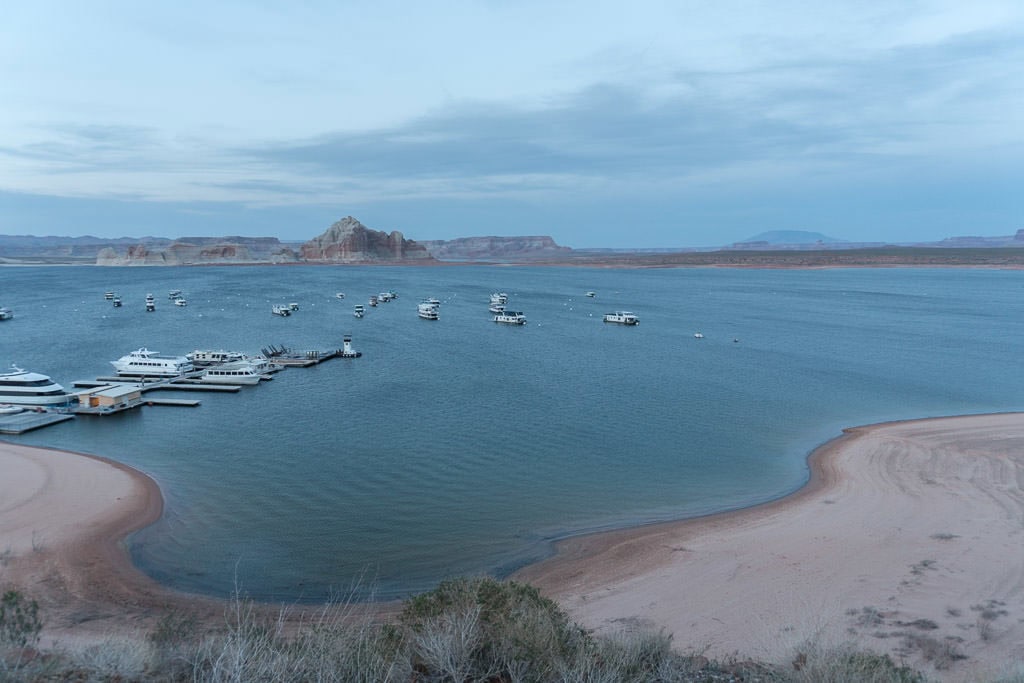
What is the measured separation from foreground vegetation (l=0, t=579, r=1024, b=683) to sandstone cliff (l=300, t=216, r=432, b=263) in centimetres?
17002

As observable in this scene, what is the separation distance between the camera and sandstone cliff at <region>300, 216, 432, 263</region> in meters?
174

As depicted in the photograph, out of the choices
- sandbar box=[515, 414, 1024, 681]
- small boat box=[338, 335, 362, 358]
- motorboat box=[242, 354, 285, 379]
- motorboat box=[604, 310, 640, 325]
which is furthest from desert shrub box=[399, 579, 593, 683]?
motorboat box=[604, 310, 640, 325]

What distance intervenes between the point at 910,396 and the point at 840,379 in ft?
12.6

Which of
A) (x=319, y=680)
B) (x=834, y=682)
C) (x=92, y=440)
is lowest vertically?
(x=92, y=440)

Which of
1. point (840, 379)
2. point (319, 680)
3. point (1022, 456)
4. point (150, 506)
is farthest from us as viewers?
point (840, 379)

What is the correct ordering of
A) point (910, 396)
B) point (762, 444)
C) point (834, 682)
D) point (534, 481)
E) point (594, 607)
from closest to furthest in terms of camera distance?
point (834, 682) < point (594, 607) < point (534, 481) < point (762, 444) < point (910, 396)

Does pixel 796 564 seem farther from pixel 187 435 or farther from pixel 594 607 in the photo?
pixel 187 435

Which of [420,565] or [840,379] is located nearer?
[420,565]

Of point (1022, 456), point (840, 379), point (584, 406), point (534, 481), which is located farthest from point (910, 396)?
point (534, 481)

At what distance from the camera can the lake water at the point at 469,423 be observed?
14578 mm

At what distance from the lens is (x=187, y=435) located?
76.3 ft

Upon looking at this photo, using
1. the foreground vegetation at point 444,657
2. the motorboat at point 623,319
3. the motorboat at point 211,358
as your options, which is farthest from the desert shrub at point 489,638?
the motorboat at point 623,319

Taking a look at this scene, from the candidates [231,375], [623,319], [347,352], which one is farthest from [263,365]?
[623,319]

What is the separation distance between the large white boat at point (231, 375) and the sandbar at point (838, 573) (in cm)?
2135
